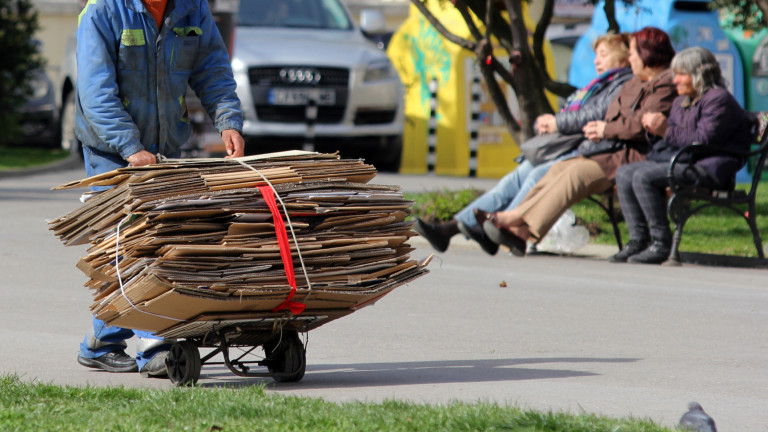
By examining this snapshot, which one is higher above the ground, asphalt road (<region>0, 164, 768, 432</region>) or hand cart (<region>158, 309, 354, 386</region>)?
hand cart (<region>158, 309, 354, 386</region>)

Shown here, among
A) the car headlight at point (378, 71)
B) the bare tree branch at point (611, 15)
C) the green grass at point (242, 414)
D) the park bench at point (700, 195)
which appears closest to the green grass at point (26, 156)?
the car headlight at point (378, 71)

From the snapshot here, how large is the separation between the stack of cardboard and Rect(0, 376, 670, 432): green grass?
38 cm

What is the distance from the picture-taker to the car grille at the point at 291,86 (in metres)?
17.8

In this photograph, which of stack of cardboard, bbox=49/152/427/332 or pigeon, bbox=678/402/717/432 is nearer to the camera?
pigeon, bbox=678/402/717/432

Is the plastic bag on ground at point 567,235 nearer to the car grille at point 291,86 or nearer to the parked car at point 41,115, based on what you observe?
the car grille at point 291,86

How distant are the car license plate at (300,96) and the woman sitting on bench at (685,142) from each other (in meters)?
8.02

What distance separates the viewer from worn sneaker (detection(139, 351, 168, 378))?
579 centimetres

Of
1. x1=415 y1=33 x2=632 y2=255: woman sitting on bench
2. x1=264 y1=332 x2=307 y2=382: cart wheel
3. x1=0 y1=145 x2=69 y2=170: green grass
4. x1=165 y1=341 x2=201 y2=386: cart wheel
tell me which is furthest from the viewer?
x1=0 y1=145 x2=69 y2=170: green grass

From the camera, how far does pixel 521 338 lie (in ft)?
23.5

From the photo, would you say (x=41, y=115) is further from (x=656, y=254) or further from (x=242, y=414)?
(x=242, y=414)

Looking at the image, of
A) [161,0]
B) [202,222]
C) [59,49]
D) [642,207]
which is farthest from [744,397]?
[59,49]

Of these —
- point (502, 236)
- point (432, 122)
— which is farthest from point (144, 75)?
point (432, 122)

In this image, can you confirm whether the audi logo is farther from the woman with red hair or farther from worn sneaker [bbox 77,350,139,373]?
worn sneaker [bbox 77,350,139,373]

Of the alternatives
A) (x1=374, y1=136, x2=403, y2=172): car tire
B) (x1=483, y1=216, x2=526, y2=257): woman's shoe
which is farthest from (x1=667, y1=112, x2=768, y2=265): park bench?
(x1=374, y1=136, x2=403, y2=172): car tire
